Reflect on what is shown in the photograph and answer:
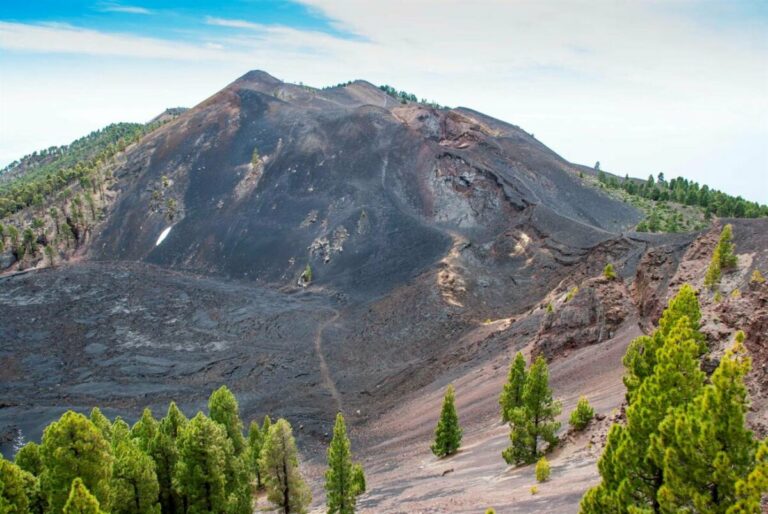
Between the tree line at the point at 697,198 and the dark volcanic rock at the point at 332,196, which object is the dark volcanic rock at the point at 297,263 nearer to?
the dark volcanic rock at the point at 332,196

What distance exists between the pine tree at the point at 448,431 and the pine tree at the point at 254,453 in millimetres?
10759

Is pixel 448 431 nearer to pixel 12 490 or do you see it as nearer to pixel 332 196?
pixel 12 490

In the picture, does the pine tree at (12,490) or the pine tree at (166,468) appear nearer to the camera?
the pine tree at (12,490)

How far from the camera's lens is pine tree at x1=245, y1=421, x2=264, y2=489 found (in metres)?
34.3

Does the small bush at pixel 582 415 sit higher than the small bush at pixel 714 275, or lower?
lower

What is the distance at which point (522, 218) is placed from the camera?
77.3 meters

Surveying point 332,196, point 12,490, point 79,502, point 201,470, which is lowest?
point 201,470

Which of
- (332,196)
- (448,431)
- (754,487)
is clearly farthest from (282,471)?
(332,196)

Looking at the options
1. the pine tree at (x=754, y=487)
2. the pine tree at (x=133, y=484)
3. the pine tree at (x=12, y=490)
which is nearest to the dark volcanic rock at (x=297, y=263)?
the pine tree at (x=133, y=484)

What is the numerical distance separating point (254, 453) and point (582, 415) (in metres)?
19.9

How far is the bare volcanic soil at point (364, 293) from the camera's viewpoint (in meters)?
35.9

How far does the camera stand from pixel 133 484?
868 inches

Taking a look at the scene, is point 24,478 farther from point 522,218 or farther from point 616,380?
point 522,218

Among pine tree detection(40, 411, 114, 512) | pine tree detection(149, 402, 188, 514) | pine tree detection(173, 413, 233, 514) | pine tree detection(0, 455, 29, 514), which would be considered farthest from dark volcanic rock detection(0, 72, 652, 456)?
pine tree detection(0, 455, 29, 514)
